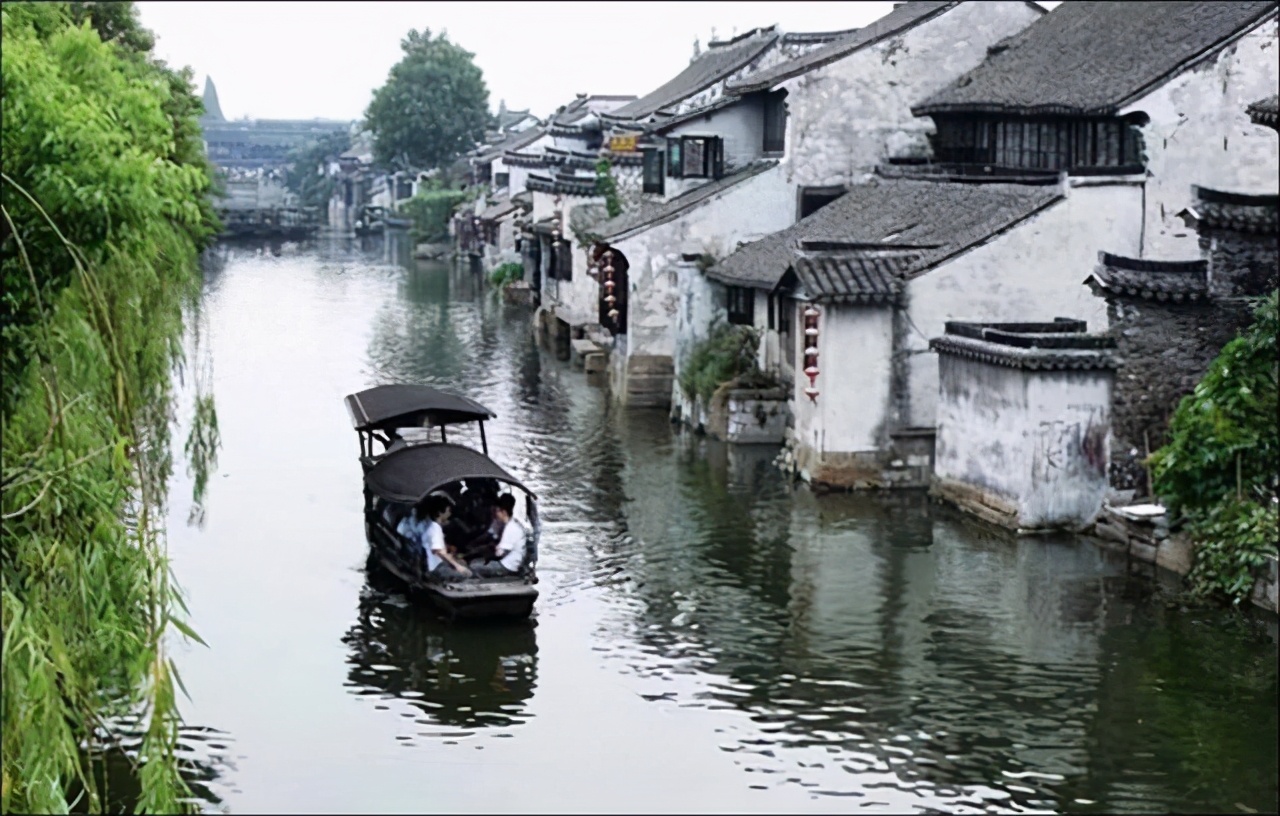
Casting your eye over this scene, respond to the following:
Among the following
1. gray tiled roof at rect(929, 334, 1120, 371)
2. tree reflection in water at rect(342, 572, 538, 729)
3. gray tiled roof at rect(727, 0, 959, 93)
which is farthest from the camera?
gray tiled roof at rect(727, 0, 959, 93)

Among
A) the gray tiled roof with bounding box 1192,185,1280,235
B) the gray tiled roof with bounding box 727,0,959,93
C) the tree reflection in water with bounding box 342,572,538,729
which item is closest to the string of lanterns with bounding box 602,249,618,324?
the gray tiled roof with bounding box 727,0,959,93

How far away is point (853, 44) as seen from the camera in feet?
127

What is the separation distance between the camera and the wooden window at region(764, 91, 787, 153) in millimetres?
38719

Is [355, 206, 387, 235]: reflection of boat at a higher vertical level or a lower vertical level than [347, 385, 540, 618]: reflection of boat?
higher

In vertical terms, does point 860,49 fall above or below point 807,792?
above

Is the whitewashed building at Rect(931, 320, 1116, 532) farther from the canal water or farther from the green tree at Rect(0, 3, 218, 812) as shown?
the green tree at Rect(0, 3, 218, 812)

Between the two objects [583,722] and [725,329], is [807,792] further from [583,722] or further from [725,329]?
[725,329]

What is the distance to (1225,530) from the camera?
2238 cm

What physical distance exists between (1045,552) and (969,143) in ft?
42.2

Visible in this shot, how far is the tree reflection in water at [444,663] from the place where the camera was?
63.1 feet

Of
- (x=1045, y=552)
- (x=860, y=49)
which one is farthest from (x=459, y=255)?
(x=1045, y=552)

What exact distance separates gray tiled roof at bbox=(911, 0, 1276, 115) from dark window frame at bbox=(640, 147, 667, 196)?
724 centimetres

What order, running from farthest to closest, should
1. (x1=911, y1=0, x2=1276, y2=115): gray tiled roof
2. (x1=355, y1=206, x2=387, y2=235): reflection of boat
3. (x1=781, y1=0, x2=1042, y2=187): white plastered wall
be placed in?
(x1=355, y1=206, x2=387, y2=235): reflection of boat, (x1=781, y1=0, x2=1042, y2=187): white plastered wall, (x1=911, y1=0, x2=1276, y2=115): gray tiled roof

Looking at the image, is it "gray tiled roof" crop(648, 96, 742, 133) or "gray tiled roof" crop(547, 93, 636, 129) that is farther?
"gray tiled roof" crop(547, 93, 636, 129)
